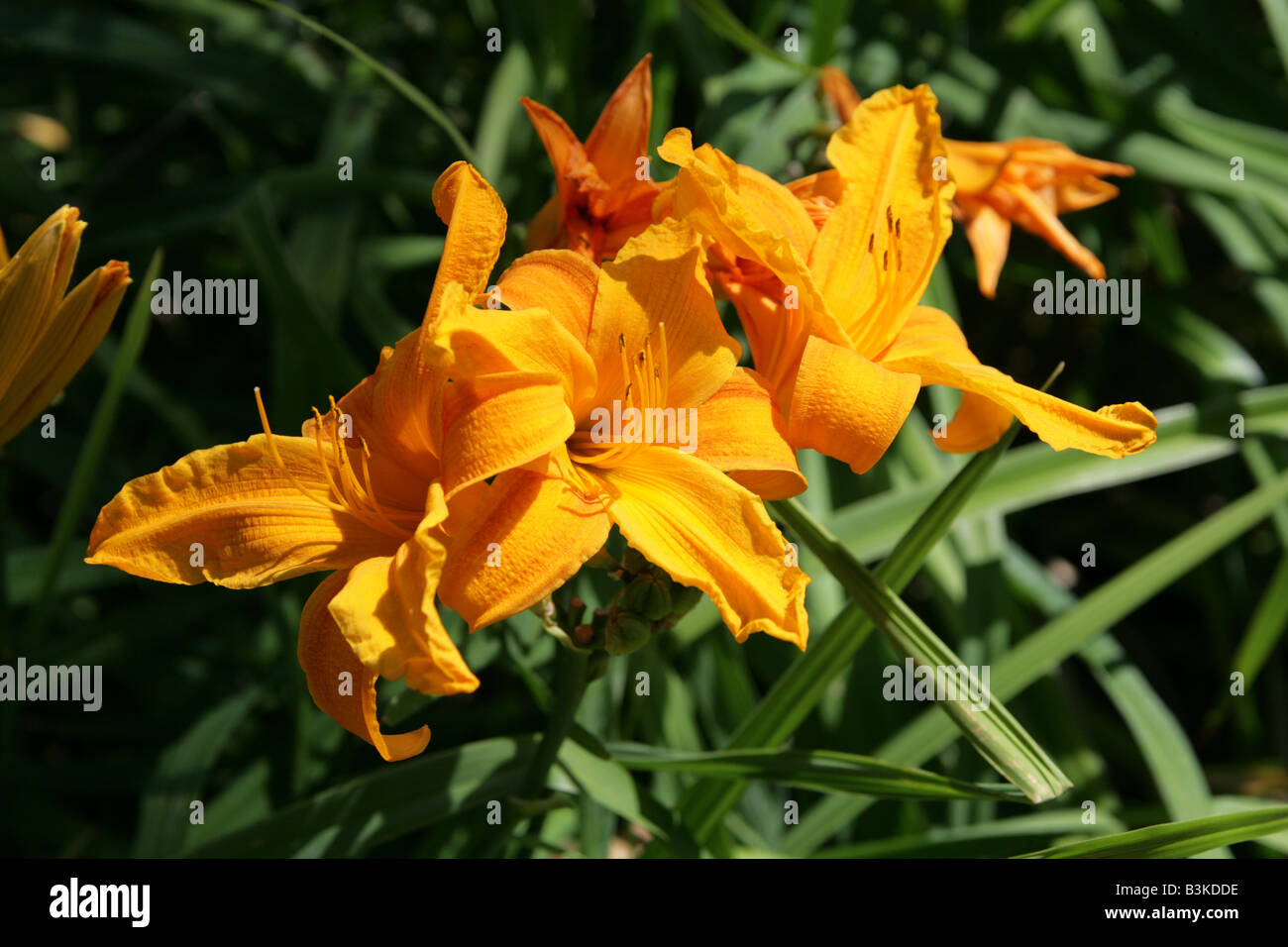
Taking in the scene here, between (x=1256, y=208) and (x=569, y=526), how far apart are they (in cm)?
151

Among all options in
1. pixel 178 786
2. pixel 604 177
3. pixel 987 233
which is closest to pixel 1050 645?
pixel 987 233

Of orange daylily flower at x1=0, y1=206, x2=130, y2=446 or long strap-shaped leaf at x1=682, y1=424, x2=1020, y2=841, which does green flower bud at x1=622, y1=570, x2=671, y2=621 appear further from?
orange daylily flower at x1=0, y1=206, x2=130, y2=446

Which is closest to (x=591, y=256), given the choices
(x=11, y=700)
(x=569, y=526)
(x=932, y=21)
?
(x=569, y=526)

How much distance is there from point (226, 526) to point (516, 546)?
9.8 inches

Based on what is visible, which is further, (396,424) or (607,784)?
(607,784)

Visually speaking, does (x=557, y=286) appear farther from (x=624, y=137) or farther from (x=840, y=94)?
(x=840, y=94)

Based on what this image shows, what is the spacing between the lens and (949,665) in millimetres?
811

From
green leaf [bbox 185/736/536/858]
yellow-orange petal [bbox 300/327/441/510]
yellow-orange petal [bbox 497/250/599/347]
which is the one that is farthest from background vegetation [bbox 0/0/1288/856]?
yellow-orange petal [bbox 497/250/599/347]

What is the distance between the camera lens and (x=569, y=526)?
66 centimetres

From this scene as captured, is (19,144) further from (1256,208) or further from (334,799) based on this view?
(1256,208)

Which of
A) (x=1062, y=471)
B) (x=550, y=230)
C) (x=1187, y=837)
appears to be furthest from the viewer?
(x=1062, y=471)

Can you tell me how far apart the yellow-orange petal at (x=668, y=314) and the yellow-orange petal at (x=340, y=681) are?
263mm

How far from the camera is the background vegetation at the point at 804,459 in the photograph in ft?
3.78

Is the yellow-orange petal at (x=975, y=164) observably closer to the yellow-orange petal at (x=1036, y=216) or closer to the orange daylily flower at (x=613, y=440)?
the yellow-orange petal at (x=1036, y=216)
